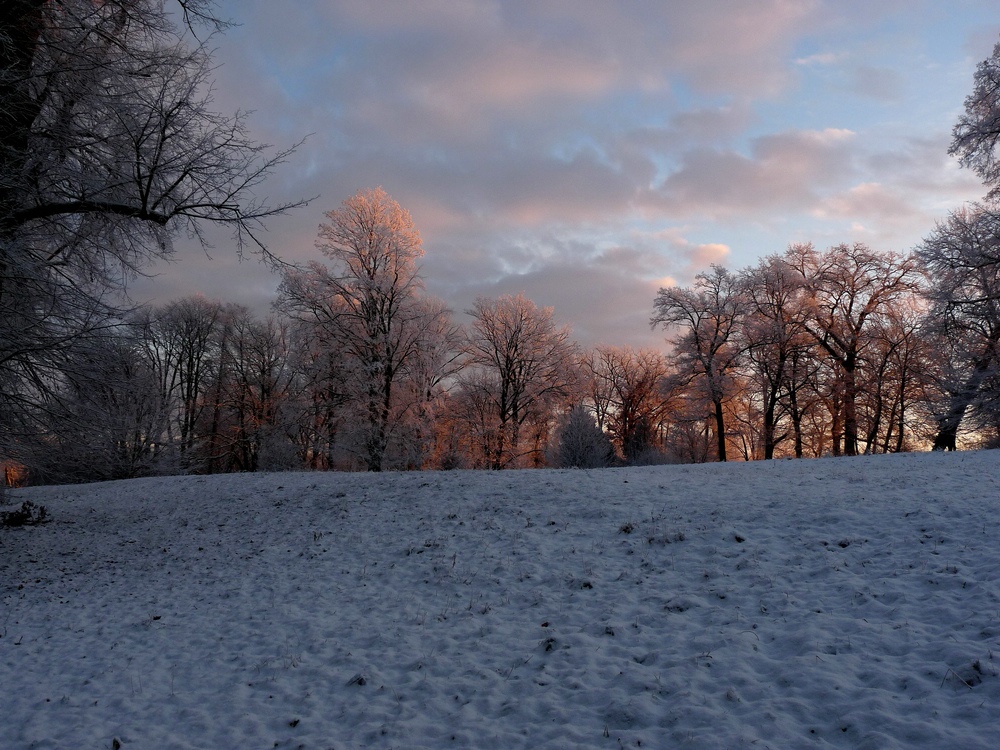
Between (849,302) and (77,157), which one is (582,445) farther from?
(77,157)

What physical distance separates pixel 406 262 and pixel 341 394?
591 cm

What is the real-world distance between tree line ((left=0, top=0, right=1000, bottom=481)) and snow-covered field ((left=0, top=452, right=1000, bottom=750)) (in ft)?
12.9

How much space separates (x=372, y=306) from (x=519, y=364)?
45.4 ft

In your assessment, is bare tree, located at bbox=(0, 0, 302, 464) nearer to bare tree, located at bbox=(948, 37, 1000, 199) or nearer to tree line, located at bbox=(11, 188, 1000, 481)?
tree line, located at bbox=(11, 188, 1000, 481)

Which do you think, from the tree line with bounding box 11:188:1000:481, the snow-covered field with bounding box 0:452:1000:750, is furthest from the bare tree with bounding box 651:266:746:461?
the snow-covered field with bounding box 0:452:1000:750

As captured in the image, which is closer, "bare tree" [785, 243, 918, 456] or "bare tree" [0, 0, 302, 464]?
"bare tree" [0, 0, 302, 464]

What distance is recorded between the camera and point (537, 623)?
261 inches

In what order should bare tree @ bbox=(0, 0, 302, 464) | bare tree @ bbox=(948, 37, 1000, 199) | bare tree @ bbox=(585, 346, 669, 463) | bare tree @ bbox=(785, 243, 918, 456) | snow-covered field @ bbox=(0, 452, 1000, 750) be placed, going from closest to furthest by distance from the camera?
snow-covered field @ bbox=(0, 452, 1000, 750) → bare tree @ bbox=(0, 0, 302, 464) → bare tree @ bbox=(948, 37, 1000, 199) → bare tree @ bbox=(785, 243, 918, 456) → bare tree @ bbox=(585, 346, 669, 463)

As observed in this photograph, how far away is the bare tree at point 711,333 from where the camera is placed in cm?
2939

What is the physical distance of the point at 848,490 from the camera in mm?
10680

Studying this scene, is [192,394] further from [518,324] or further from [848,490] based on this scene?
[848,490]

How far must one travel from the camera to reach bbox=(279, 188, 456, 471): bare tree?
68.7 feet

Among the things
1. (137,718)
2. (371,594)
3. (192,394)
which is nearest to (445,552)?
(371,594)

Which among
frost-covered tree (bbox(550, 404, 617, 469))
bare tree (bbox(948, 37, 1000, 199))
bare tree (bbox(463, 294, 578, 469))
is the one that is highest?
bare tree (bbox(948, 37, 1000, 199))
